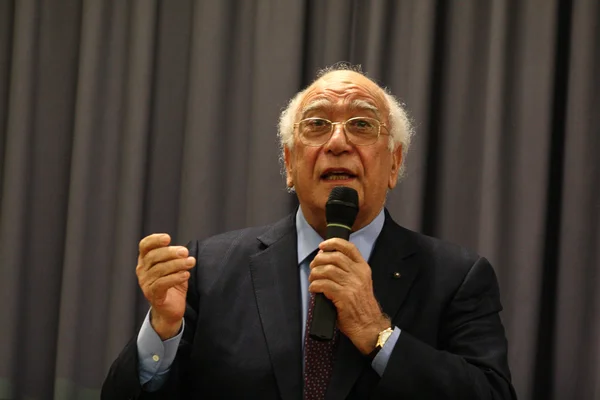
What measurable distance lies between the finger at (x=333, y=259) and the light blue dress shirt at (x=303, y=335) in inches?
8.6

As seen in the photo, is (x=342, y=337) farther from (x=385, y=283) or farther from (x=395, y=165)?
(x=395, y=165)

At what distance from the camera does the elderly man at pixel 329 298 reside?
1.50 metres

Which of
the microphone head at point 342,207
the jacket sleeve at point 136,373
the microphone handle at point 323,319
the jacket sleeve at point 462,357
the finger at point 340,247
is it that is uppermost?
the microphone head at point 342,207

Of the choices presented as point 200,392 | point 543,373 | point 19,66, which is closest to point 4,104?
point 19,66

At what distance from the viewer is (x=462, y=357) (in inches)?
63.2

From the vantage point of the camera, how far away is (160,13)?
2789 mm

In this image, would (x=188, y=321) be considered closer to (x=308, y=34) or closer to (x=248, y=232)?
(x=248, y=232)

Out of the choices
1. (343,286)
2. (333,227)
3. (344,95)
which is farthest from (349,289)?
(344,95)

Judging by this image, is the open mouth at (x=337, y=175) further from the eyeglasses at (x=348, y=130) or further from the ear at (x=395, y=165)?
the ear at (x=395, y=165)

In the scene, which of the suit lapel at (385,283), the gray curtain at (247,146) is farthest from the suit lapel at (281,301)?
the gray curtain at (247,146)

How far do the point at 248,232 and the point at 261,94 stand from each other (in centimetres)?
80

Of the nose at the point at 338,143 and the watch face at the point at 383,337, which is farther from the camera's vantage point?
the nose at the point at 338,143

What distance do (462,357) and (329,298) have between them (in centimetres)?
42

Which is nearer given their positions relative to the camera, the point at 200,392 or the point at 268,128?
the point at 200,392
